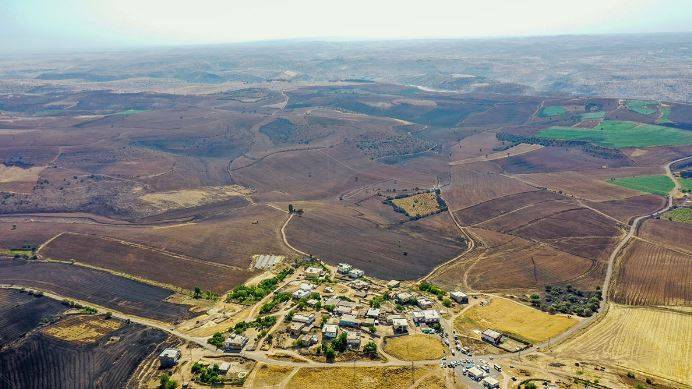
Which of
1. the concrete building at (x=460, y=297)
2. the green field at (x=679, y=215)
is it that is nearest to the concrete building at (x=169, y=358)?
the concrete building at (x=460, y=297)

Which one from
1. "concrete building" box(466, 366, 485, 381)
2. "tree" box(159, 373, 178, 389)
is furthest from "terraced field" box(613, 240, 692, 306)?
"tree" box(159, 373, 178, 389)

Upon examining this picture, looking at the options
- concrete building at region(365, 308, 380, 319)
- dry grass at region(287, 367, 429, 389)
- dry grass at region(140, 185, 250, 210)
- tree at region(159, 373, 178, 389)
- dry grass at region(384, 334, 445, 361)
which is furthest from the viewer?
dry grass at region(140, 185, 250, 210)

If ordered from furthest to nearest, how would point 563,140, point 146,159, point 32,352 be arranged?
point 563,140, point 146,159, point 32,352

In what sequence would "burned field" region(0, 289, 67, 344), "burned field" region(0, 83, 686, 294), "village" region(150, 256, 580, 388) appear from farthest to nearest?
"burned field" region(0, 83, 686, 294)
"burned field" region(0, 289, 67, 344)
"village" region(150, 256, 580, 388)

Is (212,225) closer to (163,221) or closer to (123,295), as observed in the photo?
(163,221)

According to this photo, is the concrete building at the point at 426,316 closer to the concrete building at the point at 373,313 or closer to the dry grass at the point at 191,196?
the concrete building at the point at 373,313

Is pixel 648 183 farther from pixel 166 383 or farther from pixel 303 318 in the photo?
pixel 166 383

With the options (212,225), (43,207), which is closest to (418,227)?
(212,225)

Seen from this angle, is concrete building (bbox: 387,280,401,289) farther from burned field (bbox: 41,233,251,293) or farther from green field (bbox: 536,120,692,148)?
green field (bbox: 536,120,692,148)
